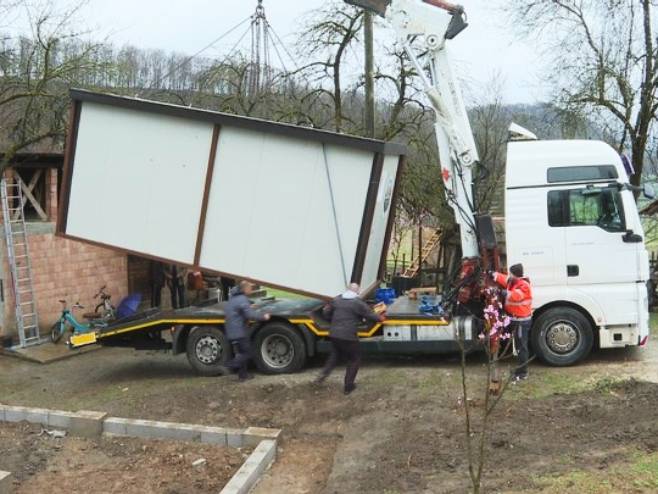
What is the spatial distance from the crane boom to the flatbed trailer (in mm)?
1230

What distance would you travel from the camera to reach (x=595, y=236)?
946 centimetres

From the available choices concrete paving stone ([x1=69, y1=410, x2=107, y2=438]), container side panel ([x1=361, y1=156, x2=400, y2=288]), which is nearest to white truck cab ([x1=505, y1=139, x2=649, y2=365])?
container side panel ([x1=361, y1=156, x2=400, y2=288])

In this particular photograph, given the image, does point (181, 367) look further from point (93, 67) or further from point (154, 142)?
point (93, 67)

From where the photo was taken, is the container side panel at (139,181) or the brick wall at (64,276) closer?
the container side panel at (139,181)

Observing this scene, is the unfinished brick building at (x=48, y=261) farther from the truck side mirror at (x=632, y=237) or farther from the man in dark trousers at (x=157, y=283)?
the truck side mirror at (x=632, y=237)

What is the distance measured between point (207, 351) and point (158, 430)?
9.84 feet

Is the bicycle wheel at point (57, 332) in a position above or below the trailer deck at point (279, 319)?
below

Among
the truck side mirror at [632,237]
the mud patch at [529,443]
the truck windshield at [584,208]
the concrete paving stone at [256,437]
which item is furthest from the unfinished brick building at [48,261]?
the truck side mirror at [632,237]

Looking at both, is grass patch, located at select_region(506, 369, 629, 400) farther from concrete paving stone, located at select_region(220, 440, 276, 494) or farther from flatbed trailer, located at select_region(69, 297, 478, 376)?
concrete paving stone, located at select_region(220, 440, 276, 494)

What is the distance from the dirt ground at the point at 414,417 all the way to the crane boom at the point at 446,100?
7.80 ft

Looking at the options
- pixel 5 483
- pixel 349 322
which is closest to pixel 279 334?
pixel 349 322

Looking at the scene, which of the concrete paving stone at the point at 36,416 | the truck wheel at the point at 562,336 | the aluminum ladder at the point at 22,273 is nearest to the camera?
the concrete paving stone at the point at 36,416

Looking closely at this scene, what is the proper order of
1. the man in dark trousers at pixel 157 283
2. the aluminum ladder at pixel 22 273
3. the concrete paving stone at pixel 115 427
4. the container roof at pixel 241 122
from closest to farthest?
the concrete paving stone at pixel 115 427
the container roof at pixel 241 122
the aluminum ladder at pixel 22 273
the man in dark trousers at pixel 157 283

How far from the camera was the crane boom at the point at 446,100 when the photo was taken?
1013 centimetres
